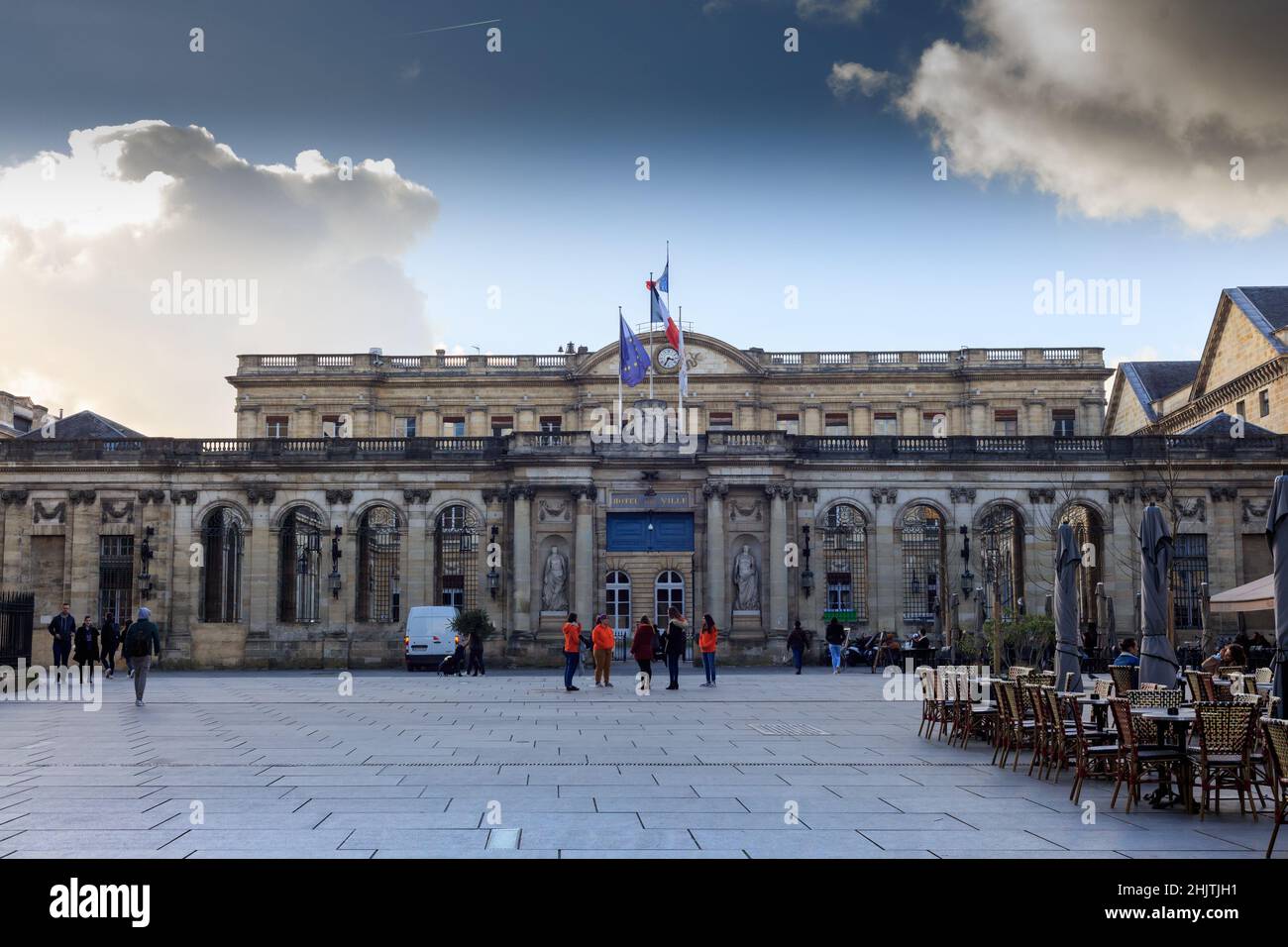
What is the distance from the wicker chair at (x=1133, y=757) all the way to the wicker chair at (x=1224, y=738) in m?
0.28

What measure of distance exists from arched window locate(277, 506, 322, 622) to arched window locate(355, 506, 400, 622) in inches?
58.8

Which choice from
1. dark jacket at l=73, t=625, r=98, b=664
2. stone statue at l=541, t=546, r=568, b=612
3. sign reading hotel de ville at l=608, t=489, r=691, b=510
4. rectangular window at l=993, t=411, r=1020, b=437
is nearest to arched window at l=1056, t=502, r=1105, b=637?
sign reading hotel de ville at l=608, t=489, r=691, b=510

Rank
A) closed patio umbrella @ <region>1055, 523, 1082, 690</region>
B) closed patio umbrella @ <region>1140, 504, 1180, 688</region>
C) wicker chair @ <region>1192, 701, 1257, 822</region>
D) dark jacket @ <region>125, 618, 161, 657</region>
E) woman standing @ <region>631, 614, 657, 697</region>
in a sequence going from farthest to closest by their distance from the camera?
woman standing @ <region>631, 614, 657, 697</region>, dark jacket @ <region>125, 618, 161, 657</region>, closed patio umbrella @ <region>1055, 523, 1082, 690</region>, closed patio umbrella @ <region>1140, 504, 1180, 688</region>, wicker chair @ <region>1192, 701, 1257, 822</region>

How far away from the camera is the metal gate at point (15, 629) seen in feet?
93.7

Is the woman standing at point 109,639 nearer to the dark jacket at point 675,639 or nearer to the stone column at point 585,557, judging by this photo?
the stone column at point 585,557

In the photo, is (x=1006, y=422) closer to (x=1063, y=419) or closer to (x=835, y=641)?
(x=1063, y=419)

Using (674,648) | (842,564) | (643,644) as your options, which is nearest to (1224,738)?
(643,644)

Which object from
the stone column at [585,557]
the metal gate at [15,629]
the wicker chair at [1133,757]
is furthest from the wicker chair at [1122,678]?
the stone column at [585,557]

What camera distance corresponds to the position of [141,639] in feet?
76.2

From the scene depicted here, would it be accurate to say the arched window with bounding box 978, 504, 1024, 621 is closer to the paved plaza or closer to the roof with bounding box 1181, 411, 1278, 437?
the roof with bounding box 1181, 411, 1278, 437

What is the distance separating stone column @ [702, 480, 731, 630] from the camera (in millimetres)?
41688

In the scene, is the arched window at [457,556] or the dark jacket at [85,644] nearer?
the dark jacket at [85,644]
